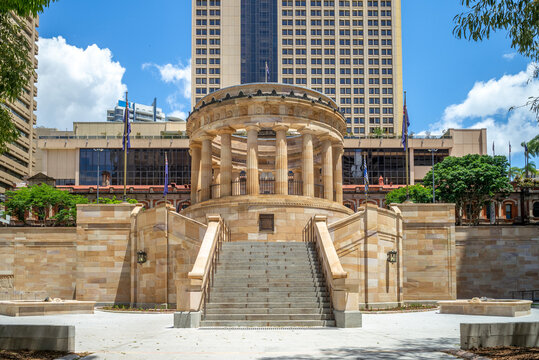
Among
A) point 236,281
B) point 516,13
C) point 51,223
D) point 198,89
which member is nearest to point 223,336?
point 236,281

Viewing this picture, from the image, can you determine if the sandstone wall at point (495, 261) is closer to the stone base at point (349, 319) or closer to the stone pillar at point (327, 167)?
the stone pillar at point (327, 167)

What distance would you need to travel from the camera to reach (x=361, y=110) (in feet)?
444

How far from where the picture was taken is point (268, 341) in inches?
645

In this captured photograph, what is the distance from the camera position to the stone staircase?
2144cm

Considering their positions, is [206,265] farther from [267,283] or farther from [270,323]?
[270,323]

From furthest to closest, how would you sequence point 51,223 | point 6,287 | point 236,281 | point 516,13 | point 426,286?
1. point 51,223
2. point 6,287
3. point 426,286
4. point 236,281
5. point 516,13

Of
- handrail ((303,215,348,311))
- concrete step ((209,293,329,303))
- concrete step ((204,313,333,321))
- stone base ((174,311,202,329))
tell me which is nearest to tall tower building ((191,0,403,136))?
handrail ((303,215,348,311))

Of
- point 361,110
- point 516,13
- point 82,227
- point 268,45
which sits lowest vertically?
point 82,227

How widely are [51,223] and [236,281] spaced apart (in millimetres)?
58252

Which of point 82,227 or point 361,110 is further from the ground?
point 361,110

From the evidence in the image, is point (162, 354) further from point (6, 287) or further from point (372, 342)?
point (6, 287)

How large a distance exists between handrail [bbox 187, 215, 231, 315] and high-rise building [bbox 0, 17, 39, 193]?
3298 inches

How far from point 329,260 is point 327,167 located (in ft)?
52.0

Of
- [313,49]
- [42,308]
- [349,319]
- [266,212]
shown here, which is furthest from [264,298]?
[313,49]
